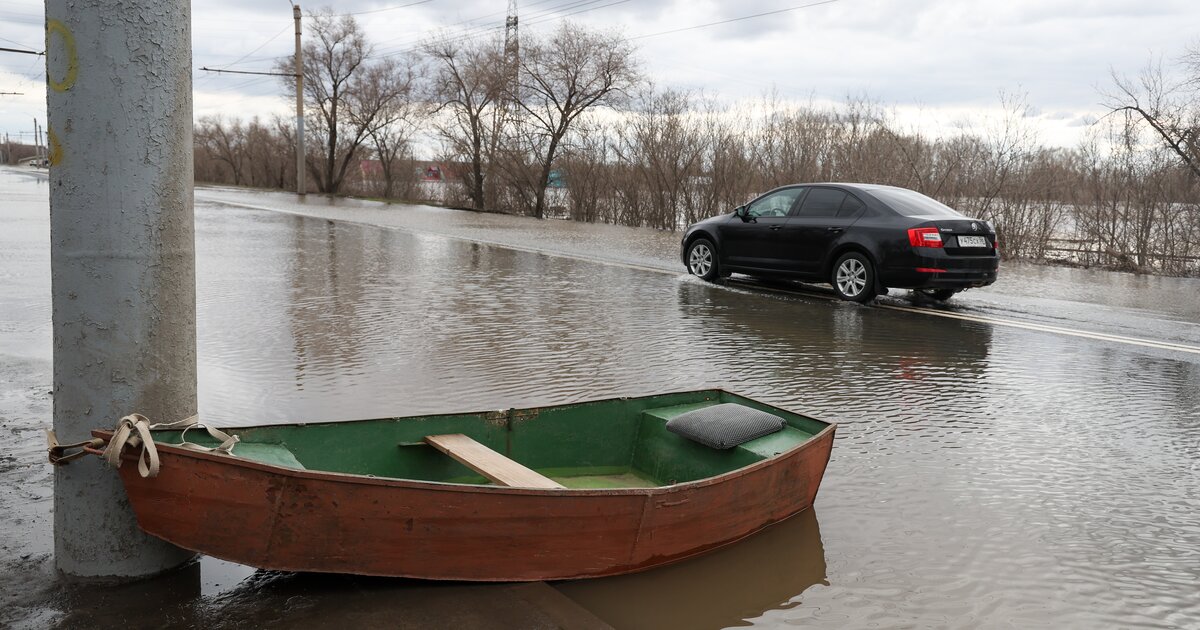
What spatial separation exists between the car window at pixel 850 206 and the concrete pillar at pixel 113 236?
1025 cm

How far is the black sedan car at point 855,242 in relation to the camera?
1197cm

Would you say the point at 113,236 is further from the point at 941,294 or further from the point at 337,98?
the point at 337,98

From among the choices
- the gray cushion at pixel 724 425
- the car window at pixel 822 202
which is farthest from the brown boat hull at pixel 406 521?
the car window at pixel 822 202

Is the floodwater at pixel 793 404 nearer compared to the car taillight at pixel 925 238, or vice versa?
the floodwater at pixel 793 404

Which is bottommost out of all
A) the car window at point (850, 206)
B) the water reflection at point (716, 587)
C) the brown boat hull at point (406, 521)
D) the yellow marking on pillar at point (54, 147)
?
the water reflection at point (716, 587)

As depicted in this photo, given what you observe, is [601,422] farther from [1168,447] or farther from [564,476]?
[1168,447]

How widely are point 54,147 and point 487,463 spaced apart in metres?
2.10

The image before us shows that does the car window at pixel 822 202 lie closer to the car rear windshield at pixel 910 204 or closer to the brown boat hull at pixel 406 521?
the car rear windshield at pixel 910 204

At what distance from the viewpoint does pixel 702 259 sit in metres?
14.8

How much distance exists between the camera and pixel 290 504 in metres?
3.46

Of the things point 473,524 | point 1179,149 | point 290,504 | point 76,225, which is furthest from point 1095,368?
point 1179,149

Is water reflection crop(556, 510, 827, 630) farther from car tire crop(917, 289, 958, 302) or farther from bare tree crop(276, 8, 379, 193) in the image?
bare tree crop(276, 8, 379, 193)

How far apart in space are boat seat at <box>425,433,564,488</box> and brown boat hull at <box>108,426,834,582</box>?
0.20 m

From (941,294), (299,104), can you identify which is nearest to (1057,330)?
(941,294)
